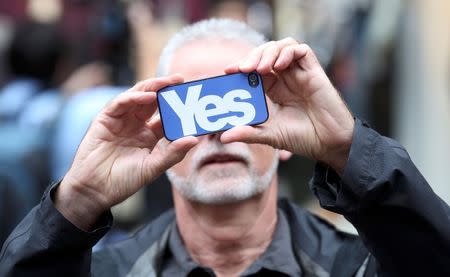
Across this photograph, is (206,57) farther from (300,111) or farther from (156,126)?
(300,111)

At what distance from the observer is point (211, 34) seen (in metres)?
3.20

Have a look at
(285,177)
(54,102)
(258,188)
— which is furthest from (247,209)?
(285,177)

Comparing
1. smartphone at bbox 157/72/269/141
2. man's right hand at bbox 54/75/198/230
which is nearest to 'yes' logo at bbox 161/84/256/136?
smartphone at bbox 157/72/269/141

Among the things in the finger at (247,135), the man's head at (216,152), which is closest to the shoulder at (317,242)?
the man's head at (216,152)

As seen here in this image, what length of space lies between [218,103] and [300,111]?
0.73 ft

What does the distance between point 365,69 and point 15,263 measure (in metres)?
5.30

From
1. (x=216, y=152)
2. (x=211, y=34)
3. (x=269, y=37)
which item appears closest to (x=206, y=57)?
(x=211, y=34)

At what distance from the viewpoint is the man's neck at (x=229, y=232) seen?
9.91ft

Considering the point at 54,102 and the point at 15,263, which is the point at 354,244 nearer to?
the point at 15,263

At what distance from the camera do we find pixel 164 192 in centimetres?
504

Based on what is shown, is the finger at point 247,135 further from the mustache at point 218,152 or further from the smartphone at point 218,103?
the mustache at point 218,152

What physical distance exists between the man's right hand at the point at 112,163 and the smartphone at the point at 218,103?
0.32 ft

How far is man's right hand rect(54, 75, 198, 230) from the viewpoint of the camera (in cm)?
269

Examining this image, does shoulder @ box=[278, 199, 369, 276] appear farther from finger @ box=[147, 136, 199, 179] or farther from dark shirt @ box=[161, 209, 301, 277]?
finger @ box=[147, 136, 199, 179]
